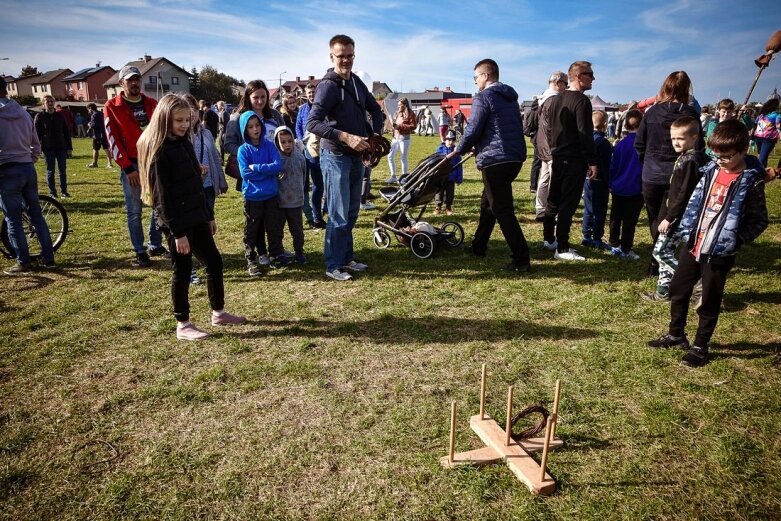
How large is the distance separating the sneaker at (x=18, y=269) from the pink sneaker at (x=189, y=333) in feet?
11.2

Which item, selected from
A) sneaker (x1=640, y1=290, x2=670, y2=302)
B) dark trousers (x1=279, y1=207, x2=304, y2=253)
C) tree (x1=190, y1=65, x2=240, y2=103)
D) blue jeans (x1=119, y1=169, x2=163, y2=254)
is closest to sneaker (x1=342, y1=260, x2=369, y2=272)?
dark trousers (x1=279, y1=207, x2=304, y2=253)

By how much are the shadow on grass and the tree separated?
72.4 meters

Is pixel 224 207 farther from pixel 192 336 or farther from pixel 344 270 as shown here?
pixel 192 336

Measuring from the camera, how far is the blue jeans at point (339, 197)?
5.37 m

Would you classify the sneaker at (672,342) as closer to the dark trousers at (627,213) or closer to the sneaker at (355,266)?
the dark trousers at (627,213)

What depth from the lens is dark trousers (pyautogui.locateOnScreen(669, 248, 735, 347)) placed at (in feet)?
12.2

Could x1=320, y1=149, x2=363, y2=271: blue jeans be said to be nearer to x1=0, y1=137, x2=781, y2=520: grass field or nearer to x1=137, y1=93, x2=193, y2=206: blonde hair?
x1=0, y1=137, x2=781, y2=520: grass field

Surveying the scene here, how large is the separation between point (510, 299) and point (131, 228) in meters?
5.06

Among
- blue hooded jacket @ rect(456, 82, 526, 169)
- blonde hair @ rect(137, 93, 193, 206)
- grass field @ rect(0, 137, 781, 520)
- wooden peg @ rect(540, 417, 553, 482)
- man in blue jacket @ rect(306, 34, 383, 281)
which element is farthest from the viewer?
blue hooded jacket @ rect(456, 82, 526, 169)

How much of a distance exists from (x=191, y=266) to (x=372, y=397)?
84.9 inches

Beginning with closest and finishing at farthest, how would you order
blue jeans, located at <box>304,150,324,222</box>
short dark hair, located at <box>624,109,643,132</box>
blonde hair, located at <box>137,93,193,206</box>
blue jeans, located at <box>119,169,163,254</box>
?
blonde hair, located at <box>137,93,193,206</box> → blue jeans, located at <box>119,169,163,254</box> → short dark hair, located at <box>624,109,643,132</box> → blue jeans, located at <box>304,150,324,222</box>

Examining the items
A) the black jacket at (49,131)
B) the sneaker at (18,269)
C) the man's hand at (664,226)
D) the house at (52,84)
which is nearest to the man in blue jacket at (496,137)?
the man's hand at (664,226)

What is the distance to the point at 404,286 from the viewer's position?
566 centimetres

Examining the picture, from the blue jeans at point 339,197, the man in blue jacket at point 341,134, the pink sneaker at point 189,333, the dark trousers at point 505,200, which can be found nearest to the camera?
the pink sneaker at point 189,333
